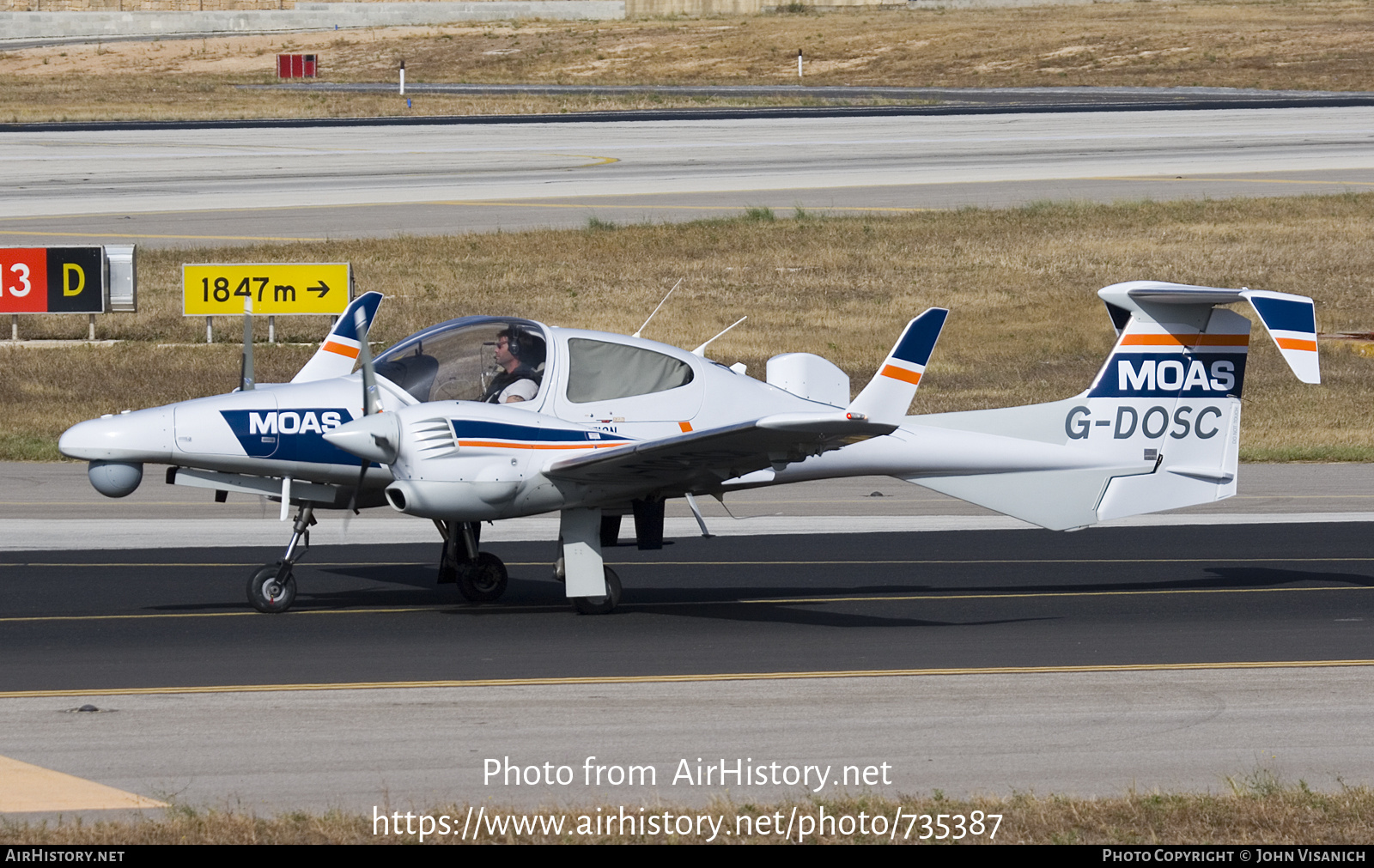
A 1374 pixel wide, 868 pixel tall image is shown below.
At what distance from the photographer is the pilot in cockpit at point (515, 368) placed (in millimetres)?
13344

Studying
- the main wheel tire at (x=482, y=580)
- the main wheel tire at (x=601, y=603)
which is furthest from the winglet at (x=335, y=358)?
the main wheel tire at (x=601, y=603)

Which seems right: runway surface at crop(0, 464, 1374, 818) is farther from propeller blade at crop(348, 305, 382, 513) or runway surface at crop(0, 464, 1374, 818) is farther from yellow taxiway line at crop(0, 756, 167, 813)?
propeller blade at crop(348, 305, 382, 513)

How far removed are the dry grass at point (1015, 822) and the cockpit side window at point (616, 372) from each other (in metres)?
5.19

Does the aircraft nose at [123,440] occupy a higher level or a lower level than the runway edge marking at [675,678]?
higher

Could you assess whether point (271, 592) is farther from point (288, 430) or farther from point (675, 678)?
point (675, 678)

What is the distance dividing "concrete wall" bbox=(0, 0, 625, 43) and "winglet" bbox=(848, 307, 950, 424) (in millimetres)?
98878

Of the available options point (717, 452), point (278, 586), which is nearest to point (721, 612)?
point (717, 452)

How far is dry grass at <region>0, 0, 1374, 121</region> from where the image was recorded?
230 feet

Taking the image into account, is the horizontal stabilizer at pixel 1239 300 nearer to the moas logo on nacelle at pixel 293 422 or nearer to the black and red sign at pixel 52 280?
the moas logo on nacelle at pixel 293 422

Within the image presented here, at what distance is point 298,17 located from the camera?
10912cm

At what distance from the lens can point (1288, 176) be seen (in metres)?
47.9

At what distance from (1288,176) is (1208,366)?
35711mm

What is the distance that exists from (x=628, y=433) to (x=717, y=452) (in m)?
1.08

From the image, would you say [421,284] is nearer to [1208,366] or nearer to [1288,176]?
[1208,366]
